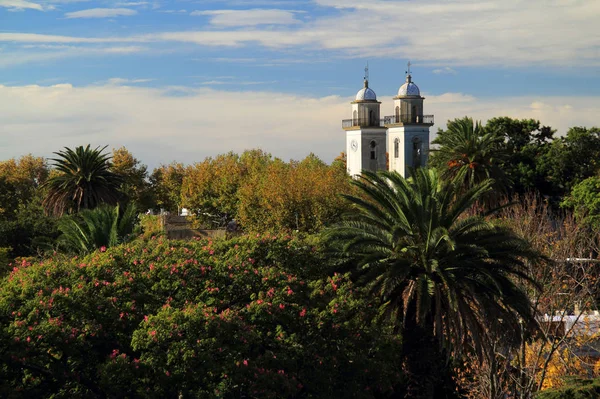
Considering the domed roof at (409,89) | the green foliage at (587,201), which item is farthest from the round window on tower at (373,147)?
the green foliage at (587,201)

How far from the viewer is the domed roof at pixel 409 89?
8869 centimetres

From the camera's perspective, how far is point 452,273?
778 inches

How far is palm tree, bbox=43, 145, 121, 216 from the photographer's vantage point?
4234cm

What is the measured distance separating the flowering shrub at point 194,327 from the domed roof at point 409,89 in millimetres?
69909

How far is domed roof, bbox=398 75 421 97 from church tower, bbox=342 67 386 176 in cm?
307

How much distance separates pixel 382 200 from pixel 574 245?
17.0m

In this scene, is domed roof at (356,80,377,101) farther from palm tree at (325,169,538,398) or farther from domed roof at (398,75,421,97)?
palm tree at (325,169,538,398)

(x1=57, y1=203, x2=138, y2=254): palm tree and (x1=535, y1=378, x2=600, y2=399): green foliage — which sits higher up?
(x1=57, y1=203, x2=138, y2=254): palm tree

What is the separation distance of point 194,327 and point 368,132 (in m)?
74.6

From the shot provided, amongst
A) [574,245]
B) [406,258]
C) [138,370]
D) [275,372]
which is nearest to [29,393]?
[138,370]

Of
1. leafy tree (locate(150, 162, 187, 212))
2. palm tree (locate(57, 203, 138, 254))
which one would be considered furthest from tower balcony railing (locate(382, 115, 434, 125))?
palm tree (locate(57, 203, 138, 254))

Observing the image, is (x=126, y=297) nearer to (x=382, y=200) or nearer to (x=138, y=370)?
(x=138, y=370)

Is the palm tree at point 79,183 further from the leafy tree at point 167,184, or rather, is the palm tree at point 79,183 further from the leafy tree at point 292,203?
the leafy tree at point 167,184

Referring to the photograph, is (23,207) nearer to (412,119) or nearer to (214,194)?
(214,194)
